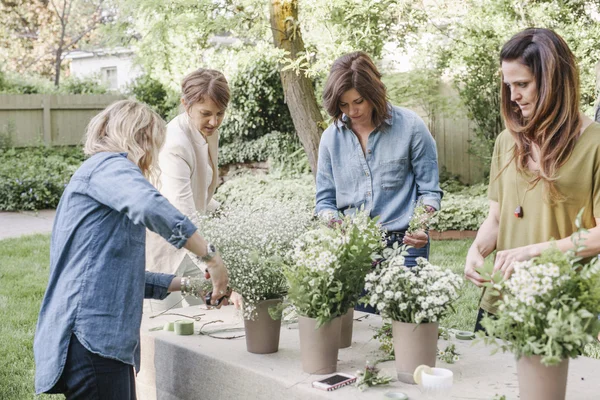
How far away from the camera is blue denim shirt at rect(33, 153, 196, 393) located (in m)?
2.17

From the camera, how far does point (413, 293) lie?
6.88ft

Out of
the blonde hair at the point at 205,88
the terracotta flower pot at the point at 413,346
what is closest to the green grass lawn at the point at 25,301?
the terracotta flower pot at the point at 413,346

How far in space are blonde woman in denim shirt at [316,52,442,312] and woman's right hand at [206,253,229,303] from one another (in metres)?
0.93

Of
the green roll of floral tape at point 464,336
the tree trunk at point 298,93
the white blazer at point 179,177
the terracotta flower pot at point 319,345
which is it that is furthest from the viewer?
the tree trunk at point 298,93

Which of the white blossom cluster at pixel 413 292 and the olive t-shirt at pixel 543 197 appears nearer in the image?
the white blossom cluster at pixel 413 292

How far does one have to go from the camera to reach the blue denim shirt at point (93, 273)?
2166mm

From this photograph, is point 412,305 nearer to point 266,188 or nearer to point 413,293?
point 413,293

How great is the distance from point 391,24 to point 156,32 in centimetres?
318

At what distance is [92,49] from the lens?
2662cm

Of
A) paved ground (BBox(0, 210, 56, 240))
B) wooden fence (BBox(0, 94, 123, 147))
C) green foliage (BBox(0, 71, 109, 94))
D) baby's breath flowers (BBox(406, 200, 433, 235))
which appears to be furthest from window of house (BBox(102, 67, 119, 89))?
baby's breath flowers (BBox(406, 200, 433, 235))

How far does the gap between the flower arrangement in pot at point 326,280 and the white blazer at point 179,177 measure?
119 cm

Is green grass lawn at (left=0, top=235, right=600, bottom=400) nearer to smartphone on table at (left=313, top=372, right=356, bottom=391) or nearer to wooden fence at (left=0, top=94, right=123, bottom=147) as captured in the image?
smartphone on table at (left=313, top=372, right=356, bottom=391)

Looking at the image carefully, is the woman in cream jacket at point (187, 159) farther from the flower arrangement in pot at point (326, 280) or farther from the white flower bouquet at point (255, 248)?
the flower arrangement in pot at point (326, 280)

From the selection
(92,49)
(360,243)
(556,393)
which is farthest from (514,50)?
(92,49)
